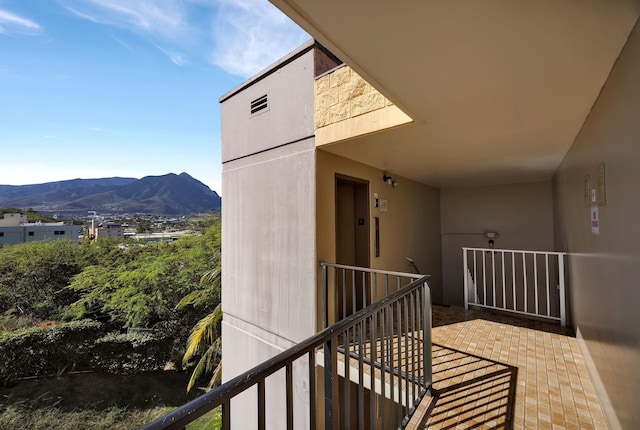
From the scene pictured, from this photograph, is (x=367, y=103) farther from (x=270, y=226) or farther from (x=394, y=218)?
(x=394, y=218)

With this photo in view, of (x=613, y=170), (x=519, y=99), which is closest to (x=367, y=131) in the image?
(x=519, y=99)

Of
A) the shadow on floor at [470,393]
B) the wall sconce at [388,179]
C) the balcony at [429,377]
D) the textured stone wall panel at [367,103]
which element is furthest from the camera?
the wall sconce at [388,179]

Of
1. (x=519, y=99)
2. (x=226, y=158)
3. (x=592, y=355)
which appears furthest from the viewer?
(x=226, y=158)

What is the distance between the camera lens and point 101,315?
590 inches

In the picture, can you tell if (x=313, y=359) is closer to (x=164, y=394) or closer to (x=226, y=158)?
(x=226, y=158)

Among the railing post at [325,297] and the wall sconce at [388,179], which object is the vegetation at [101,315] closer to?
the railing post at [325,297]

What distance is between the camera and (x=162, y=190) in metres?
53.1

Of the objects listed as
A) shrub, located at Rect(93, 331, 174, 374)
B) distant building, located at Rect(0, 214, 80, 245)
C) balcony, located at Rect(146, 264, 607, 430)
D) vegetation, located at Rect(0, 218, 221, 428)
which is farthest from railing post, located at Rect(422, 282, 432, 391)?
distant building, located at Rect(0, 214, 80, 245)

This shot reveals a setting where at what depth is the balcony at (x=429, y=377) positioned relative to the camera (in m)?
1.17

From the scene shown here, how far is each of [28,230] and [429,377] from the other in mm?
34149

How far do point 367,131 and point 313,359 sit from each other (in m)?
2.50

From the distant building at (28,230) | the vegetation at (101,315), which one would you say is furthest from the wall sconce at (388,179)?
the distant building at (28,230)

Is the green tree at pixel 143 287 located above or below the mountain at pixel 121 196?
below

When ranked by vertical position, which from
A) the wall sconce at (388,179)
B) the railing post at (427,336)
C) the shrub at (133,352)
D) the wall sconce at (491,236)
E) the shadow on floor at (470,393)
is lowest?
the shrub at (133,352)
